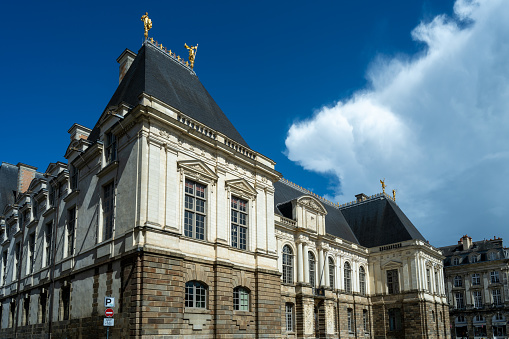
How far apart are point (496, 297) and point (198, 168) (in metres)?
→ 48.8

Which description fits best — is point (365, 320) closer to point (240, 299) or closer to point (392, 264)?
point (392, 264)

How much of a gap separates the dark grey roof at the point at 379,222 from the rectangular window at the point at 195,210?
26210mm

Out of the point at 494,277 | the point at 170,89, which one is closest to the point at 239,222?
the point at 170,89

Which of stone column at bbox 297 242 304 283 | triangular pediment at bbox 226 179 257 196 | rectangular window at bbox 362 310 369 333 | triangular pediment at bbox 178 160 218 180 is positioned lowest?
rectangular window at bbox 362 310 369 333

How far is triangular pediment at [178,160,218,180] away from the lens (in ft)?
62.4

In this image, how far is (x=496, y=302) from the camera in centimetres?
5416

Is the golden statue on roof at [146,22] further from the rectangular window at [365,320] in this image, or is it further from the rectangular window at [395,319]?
the rectangular window at [395,319]

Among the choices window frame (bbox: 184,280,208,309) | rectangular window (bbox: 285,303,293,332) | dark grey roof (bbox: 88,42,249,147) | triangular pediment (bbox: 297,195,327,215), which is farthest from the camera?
triangular pediment (bbox: 297,195,327,215)

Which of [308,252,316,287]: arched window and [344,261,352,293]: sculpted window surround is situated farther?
[344,261,352,293]: sculpted window surround

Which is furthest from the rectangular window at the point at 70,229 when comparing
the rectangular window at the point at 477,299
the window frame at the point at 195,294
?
the rectangular window at the point at 477,299

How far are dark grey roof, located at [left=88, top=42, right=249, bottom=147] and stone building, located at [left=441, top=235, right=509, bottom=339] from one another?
44.4m

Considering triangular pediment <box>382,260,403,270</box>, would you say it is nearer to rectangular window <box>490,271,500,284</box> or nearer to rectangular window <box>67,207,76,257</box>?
rectangular window <box>490,271,500,284</box>

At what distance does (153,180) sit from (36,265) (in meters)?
12.5

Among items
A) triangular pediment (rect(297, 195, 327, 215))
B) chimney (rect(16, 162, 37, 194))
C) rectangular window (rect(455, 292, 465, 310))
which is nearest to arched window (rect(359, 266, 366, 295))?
triangular pediment (rect(297, 195, 327, 215))
